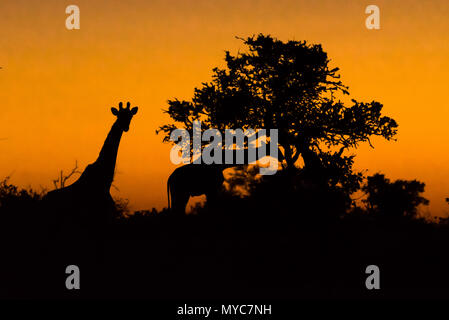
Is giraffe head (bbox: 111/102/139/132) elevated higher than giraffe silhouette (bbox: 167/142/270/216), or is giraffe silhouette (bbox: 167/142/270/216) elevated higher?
giraffe head (bbox: 111/102/139/132)

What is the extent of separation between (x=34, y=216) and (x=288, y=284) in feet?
28.2

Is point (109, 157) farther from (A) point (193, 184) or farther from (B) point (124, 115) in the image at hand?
(A) point (193, 184)

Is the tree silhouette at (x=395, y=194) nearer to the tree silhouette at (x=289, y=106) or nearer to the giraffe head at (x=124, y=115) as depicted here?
the tree silhouette at (x=289, y=106)

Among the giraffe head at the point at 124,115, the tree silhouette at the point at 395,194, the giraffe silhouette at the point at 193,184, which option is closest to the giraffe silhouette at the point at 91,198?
the giraffe head at the point at 124,115

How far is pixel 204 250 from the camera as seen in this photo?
16.2 meters

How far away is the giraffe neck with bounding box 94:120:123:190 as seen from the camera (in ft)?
59.3

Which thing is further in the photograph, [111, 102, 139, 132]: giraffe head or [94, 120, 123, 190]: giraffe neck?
[111, 102, 139, 132]: giraffe head

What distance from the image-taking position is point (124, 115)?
61.8ft

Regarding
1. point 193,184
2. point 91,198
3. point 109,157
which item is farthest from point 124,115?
point 193,184

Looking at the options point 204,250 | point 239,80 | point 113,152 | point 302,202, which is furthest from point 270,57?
point 204,250

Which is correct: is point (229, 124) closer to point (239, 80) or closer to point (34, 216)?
point (239, 80)

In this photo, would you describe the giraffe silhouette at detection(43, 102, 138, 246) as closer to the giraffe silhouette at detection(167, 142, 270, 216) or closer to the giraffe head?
the giraffe head

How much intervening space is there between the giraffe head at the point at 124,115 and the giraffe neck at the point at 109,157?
32 cm

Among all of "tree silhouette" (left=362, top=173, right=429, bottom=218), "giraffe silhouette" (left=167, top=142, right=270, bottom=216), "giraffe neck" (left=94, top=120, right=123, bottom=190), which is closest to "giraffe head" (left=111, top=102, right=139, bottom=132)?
"giraffe neck" (left=94, top=120, right=123, bottom=190)
